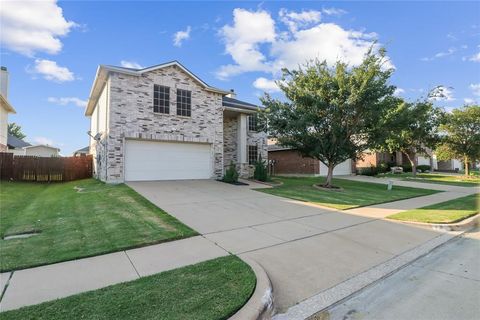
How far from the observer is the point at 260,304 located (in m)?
3.05

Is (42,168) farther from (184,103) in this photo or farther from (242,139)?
(242,139)

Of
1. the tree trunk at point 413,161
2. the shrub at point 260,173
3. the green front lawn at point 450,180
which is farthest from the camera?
the tree trunk at point 413,161

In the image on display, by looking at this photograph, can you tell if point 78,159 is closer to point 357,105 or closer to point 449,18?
point 357,105

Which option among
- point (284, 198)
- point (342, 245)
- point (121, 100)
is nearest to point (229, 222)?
point (342, 245)

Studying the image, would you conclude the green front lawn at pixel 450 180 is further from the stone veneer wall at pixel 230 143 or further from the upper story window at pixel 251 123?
the stone veneer wall at pixel 230 143

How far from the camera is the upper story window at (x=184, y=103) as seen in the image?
48.9 ft

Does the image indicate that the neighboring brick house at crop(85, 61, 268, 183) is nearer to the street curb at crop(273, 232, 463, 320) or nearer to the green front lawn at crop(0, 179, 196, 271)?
the green front lawn at crop(0, 179, 196, 271)

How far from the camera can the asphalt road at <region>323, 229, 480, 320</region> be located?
3.18m

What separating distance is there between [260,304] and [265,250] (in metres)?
2.01

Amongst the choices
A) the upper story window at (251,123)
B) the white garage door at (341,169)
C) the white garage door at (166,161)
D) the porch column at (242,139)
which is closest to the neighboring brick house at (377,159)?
the white garage door at (341,169)

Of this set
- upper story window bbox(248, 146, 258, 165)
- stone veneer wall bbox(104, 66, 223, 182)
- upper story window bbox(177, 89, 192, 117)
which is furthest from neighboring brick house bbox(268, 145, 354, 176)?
upper story window bbox(177, 89, 192, 117)

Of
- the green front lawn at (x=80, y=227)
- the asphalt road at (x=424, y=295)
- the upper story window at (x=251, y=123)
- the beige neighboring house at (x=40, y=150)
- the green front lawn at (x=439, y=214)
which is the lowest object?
the asphalt road at (x=424, y=295)

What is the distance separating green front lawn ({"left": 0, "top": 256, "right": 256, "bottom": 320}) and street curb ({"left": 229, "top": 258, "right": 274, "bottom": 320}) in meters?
0.07

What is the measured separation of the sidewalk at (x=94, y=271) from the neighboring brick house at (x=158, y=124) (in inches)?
365
